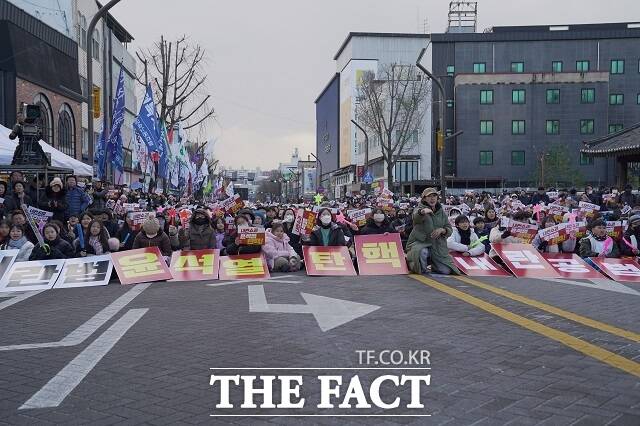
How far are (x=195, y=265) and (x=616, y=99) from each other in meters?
66.8

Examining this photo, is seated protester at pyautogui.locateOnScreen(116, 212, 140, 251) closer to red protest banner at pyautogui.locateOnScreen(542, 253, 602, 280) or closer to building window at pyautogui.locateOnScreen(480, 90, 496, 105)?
red protest banner at pyautogui.locateOnScreen(542, 253, 602, 280)

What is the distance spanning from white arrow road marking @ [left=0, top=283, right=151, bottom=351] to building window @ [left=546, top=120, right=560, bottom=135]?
6201 centimetres

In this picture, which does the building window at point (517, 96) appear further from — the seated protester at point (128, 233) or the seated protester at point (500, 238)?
the seated protester at point (128, 233)

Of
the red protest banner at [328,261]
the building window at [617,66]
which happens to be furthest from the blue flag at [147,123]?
the building window at [617,66]

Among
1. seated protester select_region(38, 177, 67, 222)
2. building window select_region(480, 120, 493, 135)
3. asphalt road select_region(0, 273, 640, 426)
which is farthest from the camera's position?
building window select_region(480, 120, 493, 135)

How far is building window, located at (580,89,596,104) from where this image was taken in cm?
6662

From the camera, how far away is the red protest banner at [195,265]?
42.7 ft

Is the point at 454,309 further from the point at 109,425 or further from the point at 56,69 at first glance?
the point at 56,69

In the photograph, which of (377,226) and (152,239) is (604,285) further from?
(152,239)

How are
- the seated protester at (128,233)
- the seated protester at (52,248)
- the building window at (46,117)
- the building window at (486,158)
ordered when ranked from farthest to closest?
the building window at (486,158) < the building window at (46,117) < the seated protester at (128,233) < the seated protester at (52,248)

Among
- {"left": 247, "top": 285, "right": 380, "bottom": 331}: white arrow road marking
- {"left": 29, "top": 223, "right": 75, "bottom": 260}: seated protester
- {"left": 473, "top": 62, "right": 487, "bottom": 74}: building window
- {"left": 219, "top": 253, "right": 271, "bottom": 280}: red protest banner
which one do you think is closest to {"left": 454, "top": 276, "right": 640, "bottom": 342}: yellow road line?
{"left": 247, "top": 285, "right": 380, "bottom": 331}: white arrow road marking

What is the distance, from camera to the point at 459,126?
68750 mm

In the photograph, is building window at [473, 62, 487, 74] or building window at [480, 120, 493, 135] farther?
building window at [473, 62, 487, 74]

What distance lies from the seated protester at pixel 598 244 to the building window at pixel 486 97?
56223 mm
